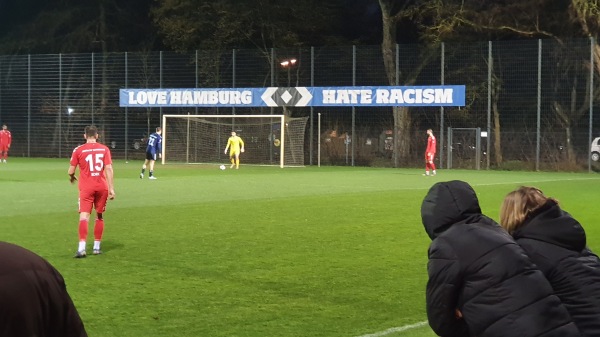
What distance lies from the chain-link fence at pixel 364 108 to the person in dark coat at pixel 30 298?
38.4 m

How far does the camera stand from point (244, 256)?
40.8ft

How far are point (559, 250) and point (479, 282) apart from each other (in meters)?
0.64

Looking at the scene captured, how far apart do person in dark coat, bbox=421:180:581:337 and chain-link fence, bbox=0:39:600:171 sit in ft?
120

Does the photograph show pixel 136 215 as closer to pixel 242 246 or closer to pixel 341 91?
pixel 242 246

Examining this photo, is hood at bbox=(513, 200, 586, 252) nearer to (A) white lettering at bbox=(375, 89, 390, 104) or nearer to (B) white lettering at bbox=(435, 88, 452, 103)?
(B) white lettering at bbox=(435, 88, 452, 103)

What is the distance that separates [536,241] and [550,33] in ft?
142

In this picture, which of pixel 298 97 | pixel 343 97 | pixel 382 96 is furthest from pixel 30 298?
pixel 298 97

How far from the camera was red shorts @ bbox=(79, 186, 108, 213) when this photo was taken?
1259cm

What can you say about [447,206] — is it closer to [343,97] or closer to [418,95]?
[418,95]

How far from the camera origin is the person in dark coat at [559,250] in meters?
4.43

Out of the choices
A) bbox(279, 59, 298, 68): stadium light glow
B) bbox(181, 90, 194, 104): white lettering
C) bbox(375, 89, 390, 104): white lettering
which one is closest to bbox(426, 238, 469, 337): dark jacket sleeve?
bbox(375, 89, 390, 104): white lettering

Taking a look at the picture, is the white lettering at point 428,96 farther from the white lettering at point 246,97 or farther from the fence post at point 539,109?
the white lettering at point 246,97

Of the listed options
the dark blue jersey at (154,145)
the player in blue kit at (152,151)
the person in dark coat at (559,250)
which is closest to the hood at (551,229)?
the person in dark coat at (559,250)

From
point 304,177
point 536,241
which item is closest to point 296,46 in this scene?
point 304,177
